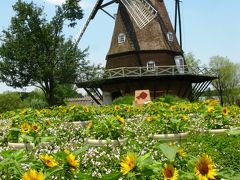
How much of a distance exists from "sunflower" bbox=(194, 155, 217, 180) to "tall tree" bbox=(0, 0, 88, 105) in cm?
3266

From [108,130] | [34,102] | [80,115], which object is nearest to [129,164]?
[108,130]

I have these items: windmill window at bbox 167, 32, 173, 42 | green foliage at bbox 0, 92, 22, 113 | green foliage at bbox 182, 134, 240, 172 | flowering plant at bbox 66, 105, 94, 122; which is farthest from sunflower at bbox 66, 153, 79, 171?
green foliage at bbox 0, 92, 22, 113

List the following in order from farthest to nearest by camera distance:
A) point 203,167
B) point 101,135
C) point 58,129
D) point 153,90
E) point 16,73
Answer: point 16,73, point 153,90, point 58,129, point 101,135, point 203,167

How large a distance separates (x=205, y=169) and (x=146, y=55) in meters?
31.0

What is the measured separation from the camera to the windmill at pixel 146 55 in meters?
32.3

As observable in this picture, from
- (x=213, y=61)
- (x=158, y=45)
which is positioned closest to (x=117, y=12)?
(x=158, y=45)

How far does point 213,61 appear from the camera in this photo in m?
70.4

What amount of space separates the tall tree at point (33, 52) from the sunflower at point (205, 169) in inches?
1286

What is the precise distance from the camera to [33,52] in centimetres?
3456

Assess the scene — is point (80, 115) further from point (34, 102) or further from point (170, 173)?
point (34, 102)

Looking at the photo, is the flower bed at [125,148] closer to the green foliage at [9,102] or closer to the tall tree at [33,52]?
the tall tree at [33,52]

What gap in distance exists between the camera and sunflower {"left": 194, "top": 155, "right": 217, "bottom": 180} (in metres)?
2.25

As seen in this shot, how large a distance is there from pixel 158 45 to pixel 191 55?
122 feet

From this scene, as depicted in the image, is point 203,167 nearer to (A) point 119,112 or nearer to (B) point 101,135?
(B) point 101,135
